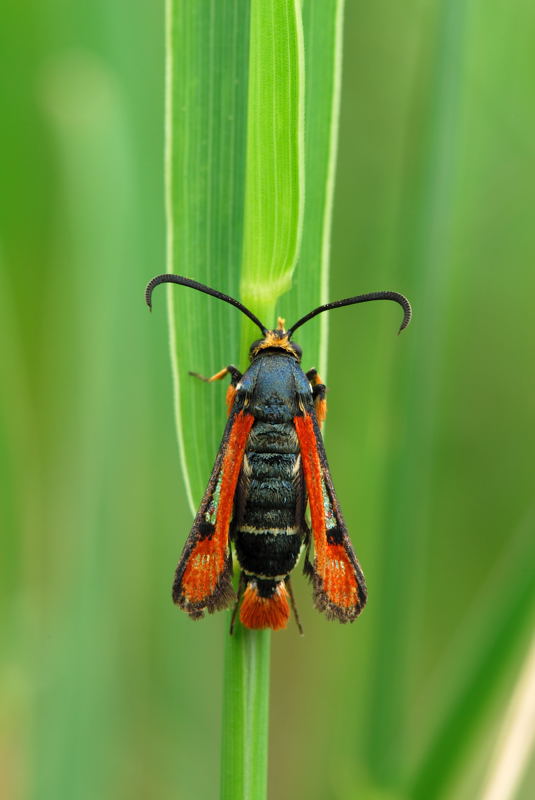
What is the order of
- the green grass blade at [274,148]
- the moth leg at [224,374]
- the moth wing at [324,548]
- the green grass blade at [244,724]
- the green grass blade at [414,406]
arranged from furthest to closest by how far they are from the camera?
the green grass blade at [414,406] → the moth wing at [324,548] → the moth leg at [224,374] → the green grass blade at [244,724] → the green grass blade at [274,148]

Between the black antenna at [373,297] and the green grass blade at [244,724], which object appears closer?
the green grass blade at [244,724]

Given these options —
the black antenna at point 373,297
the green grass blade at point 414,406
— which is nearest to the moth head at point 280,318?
the black antenna at point 373,297

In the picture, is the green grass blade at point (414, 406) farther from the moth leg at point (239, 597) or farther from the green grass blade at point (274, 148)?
the green grass blade at point (274, 148)

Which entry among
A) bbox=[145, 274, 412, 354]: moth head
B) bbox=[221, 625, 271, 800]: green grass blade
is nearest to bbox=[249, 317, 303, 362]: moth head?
bbox=[145, 274, 412, 354]: moth head

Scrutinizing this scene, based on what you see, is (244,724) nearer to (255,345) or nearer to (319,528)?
(319,528)

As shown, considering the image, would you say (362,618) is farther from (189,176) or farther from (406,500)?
(189,176)

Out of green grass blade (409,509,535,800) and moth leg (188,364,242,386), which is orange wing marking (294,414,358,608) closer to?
moth leg (188,364,242,386)

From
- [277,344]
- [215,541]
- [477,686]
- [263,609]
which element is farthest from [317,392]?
[477,686]
